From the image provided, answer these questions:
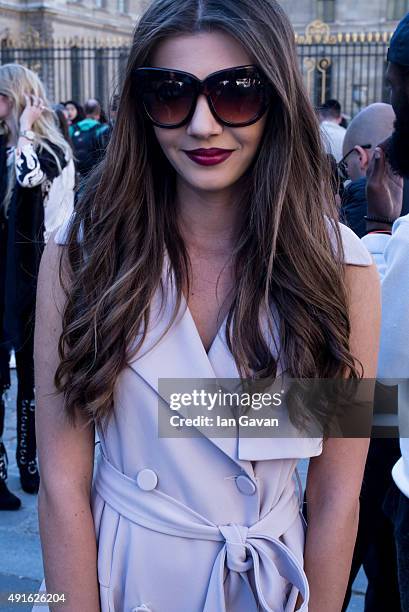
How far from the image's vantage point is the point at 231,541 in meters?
1.45

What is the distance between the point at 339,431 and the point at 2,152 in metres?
3.28

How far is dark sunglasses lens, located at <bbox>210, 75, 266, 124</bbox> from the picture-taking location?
1.43m

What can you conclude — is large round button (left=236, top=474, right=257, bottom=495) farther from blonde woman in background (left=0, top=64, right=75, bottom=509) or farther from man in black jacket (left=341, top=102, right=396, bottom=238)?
blonde woman in background (left=0, top=64, right=75, bottom=509)

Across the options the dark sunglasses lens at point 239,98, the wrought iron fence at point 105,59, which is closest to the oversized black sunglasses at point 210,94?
the dark sunglasses lens at point 239,98

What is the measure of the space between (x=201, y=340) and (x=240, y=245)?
0.22 m

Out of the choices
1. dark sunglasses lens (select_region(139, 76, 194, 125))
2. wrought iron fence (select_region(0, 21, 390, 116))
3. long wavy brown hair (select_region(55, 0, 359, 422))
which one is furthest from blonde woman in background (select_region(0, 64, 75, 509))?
wrought iron fence (select_region(0, 21, 390, 116))

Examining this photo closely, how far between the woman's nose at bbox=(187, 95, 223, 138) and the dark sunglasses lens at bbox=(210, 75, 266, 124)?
0.05ft

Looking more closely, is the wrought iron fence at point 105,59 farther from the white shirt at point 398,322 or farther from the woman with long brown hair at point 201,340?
the woman with long brown hair at point 201,340

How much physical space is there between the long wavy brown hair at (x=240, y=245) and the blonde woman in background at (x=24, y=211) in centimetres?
Result: 242

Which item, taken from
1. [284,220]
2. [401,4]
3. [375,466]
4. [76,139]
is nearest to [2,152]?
[375,466]

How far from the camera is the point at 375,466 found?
256 cm

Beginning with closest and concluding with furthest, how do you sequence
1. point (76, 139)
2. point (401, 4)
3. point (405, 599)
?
1. point (405, 599)
2. point (76, 139)
3. point (401, 4)

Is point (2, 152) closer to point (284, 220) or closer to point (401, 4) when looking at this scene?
point (284, 220)

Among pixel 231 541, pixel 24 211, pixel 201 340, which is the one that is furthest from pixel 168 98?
pixel 24 211
